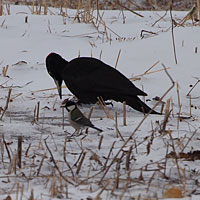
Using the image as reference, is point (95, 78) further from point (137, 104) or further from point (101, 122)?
point (101, 122)

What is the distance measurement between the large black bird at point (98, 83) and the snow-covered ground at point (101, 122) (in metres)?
0.11

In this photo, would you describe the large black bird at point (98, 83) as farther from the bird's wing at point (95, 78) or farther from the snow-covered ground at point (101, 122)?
the snow-covered ground at point (101, 122)

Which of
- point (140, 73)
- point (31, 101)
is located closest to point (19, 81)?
point (31, 101)

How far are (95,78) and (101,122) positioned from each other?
2.18 ft

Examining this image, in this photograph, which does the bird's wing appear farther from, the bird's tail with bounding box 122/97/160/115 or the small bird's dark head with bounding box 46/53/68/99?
the small bird's dark head with bounding box 46/53/68/99

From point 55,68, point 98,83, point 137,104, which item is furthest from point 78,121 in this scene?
point 55,68

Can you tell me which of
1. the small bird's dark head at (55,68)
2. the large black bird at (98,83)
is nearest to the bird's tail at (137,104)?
the large black bird at (98,83)

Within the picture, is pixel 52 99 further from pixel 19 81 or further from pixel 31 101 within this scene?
pixel 19 81

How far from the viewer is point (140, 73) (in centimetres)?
536

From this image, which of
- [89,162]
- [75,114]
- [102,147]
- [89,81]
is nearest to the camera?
[89,162]

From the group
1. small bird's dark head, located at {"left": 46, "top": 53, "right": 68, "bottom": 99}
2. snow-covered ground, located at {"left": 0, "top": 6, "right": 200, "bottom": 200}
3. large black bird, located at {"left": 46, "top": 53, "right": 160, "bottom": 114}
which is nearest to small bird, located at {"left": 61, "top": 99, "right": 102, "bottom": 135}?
snow-covered ground, located at {"left": 0, "top": 6, "right": 200, "bottom": 200}

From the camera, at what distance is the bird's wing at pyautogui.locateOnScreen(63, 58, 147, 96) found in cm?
431

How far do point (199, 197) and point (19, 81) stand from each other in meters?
3.28

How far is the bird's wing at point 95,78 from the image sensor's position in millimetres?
4308
